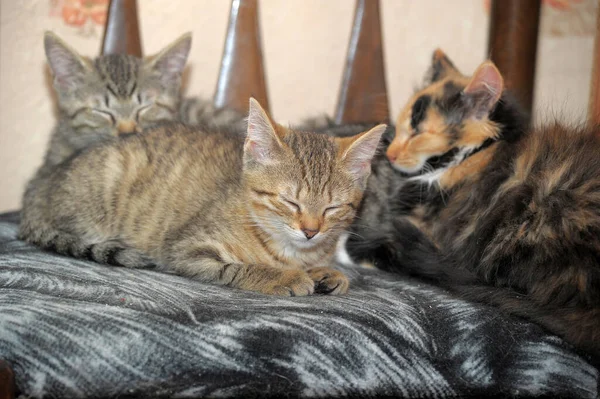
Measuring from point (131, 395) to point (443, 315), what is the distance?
1.93 ft

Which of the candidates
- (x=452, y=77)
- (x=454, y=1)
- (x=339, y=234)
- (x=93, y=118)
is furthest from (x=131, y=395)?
(x=454, y=1)

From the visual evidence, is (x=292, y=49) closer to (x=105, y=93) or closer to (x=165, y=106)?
(x=165, y=106)

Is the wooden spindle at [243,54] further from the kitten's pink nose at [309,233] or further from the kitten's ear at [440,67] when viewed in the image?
the kitten's pink nose at [309,233]

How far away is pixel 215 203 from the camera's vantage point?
1437mm

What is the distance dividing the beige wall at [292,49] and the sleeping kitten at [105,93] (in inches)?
6.9

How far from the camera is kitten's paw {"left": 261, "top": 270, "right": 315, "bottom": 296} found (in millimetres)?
1166

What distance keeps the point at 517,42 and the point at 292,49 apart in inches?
32.1

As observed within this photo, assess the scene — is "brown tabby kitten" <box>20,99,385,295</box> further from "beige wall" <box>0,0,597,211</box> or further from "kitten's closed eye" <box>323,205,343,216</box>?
"beige wall" <box>0,0,597,211</box>

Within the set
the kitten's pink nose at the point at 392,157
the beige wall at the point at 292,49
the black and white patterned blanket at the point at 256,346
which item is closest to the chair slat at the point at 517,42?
the beige wall at the point at 292,49

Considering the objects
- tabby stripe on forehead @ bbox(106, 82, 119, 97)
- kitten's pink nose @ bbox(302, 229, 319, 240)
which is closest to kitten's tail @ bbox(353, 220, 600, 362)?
kitten's pink nose @ bbox(302, 229, 319, 240)

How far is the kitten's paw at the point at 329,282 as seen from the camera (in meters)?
1.23

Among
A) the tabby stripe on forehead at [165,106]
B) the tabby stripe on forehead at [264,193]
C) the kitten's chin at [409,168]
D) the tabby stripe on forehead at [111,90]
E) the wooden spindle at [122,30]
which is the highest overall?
the wooden spindle at [122,30]

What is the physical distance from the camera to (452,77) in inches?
68.3

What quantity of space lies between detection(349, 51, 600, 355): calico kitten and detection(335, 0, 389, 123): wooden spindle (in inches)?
10.8
